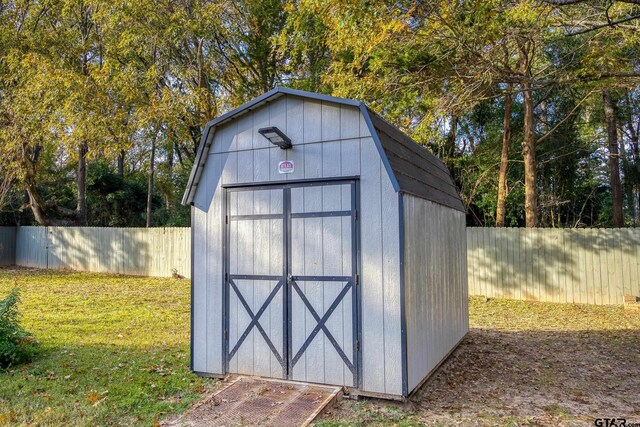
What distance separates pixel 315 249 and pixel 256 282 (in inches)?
29.6

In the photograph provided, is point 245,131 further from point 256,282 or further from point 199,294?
point 199,294

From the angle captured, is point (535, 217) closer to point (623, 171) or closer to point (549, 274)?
point (549, 274)

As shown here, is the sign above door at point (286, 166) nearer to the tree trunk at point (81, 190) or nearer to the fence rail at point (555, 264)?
the fence rail at point (555, 264)

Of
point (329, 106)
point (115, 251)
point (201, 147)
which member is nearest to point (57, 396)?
point (201, 147)

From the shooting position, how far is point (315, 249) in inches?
171

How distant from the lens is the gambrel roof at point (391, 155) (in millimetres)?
4055

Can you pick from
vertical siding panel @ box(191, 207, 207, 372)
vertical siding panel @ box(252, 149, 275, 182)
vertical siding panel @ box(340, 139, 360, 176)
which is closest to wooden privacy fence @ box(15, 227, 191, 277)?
vertical siding panel @ box(191, 207, 207, 372)

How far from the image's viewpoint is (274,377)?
4402 mm

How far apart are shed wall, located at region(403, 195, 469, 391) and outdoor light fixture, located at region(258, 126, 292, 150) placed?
1.32m

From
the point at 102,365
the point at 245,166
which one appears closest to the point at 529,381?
the point at 245,166

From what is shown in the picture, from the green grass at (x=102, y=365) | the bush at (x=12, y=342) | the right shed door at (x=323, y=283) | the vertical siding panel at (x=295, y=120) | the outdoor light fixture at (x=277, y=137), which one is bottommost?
the green grass at (x=102, y=365)

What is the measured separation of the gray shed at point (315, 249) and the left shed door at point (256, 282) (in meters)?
0.01

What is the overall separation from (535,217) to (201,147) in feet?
30.0

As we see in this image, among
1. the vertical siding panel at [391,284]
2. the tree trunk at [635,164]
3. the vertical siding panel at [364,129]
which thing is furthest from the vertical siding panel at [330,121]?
the tree trunk at [635,164]
